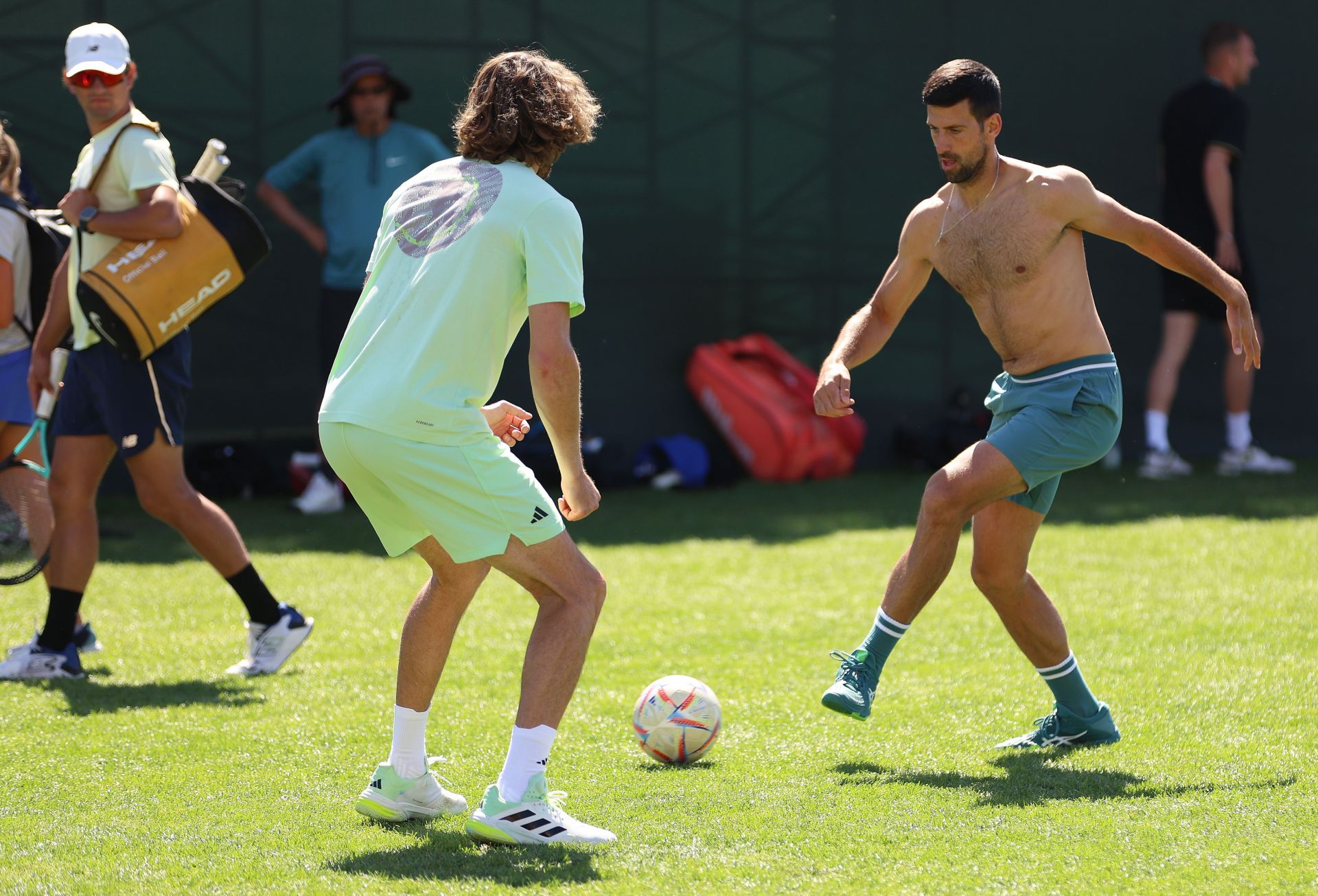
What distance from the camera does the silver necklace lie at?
4.77 meters

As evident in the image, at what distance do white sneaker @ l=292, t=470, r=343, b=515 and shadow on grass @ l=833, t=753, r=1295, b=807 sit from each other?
6015 millimetres

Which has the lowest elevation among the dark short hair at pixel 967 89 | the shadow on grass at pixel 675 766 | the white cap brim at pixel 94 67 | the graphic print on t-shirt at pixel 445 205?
the shadow on grass at pixel 675 766

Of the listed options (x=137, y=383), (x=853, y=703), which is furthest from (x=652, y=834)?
(x=137, y=383)

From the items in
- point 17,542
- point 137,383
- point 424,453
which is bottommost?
point 17,542

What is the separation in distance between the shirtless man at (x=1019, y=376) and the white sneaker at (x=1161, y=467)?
20.5 ft

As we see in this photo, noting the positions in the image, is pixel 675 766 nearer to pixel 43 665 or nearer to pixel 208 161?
pixel 43 665

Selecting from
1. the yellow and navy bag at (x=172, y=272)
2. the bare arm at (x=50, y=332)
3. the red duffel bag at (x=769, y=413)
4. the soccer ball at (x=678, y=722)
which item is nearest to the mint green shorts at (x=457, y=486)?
the soccer ball at (x=678, y=722)

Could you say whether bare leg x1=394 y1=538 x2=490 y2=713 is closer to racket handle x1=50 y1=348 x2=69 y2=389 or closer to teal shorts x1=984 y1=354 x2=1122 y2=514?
teal shorts x1=984 y1=354 x2=1122 y2=514

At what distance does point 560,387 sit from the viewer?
359cm

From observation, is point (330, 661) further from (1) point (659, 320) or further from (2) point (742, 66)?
(2) point (742, 66)

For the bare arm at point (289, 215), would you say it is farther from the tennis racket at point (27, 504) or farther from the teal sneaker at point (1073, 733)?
the teal sneaker at point (1073, 733)

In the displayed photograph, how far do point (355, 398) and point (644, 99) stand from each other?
25.7 feet

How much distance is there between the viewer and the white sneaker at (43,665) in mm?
5785

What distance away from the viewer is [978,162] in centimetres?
471
